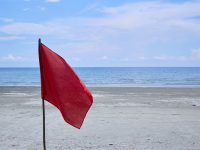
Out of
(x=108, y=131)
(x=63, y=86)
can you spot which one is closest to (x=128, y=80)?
(x=108, y=131)

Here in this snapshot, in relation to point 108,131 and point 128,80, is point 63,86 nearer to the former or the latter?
point 108,131

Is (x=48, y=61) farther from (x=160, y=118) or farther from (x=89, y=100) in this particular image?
(x=160, y=118)

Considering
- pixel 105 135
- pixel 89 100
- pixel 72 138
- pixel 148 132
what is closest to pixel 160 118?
pixel 148 132

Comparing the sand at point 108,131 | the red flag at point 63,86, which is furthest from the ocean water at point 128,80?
the red flag at point 63,86

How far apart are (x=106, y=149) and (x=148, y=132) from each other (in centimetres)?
241

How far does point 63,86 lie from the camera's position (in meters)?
4.66

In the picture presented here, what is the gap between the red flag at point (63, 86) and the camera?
4.67 meters

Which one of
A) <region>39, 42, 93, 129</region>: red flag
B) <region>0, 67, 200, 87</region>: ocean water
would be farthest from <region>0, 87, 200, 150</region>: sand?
<region>0, 67, 200, 87</region>: ocean water

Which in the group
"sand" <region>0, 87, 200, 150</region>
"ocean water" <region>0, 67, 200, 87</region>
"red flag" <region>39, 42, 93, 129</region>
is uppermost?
"red flag" <region>39, 42, 93, 129</region>

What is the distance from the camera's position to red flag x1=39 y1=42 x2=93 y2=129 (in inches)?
184

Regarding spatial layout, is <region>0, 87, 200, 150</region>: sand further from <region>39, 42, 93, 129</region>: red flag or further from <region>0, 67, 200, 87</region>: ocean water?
<region>0, 67, 200, 87</region>: ocean water

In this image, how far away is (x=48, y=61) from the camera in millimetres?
4695

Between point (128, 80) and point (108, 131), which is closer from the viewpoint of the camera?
point (108, 131)

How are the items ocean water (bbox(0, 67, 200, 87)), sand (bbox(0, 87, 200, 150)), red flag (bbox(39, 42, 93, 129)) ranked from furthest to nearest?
ocean water (bbox(0, 67, 200, 87)) < sand (bbox(0, 87, 200, 150)) < red flag (bbox(39, 42, 93, 129))
